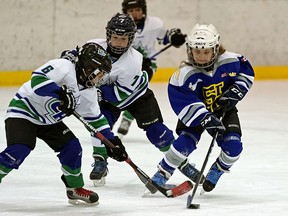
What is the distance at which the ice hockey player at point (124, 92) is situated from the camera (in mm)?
4820

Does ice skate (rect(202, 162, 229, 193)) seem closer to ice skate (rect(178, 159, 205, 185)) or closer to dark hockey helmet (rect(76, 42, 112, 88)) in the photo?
ice skate (rect(178, 159, 205, 185))

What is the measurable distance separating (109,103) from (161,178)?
740mm

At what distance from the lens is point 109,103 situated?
5070 mm

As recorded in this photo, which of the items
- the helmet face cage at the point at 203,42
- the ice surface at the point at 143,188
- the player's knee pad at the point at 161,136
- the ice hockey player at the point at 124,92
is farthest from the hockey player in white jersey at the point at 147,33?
the helmet face cage at the point at 203,42

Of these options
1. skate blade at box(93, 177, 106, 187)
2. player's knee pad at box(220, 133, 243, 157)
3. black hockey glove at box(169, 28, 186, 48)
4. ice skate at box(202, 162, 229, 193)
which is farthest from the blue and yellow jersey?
black hockey glove at box(169, 28, 186, 48)

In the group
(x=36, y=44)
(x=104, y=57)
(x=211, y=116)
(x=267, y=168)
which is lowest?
(x=36, y=44)

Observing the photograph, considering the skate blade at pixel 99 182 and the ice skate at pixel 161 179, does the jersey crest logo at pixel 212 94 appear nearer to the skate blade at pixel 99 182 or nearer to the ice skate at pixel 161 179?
the ice skate at pixel 161 179

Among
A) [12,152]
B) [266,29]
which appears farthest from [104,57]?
[266,29]

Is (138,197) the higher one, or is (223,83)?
(223,83)

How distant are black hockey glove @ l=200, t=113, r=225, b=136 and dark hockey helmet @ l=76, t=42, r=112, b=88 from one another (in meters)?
0.60

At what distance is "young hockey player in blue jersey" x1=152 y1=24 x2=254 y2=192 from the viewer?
14.3 ft

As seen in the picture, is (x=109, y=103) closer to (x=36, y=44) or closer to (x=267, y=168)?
(x=267, y=168)

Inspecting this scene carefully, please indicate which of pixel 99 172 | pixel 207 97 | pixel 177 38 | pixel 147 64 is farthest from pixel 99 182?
pixel 177 38

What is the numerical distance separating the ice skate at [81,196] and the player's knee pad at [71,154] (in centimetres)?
16
